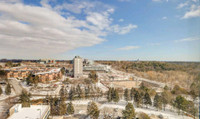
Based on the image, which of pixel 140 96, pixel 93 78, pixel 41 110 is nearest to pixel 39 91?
pixel 41 110

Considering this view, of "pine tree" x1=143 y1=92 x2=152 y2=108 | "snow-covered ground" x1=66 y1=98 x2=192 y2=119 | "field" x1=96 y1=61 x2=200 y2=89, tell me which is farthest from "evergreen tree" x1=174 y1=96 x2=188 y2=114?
"pine tree" x1=143 y1=92 x2=152 y2=108

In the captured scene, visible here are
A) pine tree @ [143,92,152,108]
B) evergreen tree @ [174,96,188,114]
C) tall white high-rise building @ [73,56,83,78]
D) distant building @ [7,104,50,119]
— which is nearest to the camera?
distant building @ [7,104,50,119]

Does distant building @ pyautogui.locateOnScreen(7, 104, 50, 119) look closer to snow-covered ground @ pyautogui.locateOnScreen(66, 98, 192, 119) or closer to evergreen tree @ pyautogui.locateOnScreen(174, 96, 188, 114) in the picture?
snow-covered ground @ pyautogui.locateOnScreen(66, 98, 192, 119)

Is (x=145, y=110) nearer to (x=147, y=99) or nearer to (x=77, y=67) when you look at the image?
(x=147, y=99)

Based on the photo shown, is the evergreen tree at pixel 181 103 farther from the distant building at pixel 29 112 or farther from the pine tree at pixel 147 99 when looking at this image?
the distant building at pixel 29 112

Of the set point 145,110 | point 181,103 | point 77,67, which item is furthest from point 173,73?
point 77,67

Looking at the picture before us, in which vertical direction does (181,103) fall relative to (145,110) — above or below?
above

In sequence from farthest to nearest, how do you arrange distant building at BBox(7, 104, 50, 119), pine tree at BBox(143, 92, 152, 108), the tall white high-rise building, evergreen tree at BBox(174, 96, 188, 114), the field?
the tall white high-rise building < pine tree at BBox(143, 92, 152, 108) < evergreen tree at BBox(174, 96, 188, 114) < distant building at BBox(7, 104, 50, 119) < the field

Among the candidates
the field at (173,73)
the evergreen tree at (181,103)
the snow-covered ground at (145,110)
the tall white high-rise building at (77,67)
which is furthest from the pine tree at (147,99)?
the tall white high-rise building at (77,67)

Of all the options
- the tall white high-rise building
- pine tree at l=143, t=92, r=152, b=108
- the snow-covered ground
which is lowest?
the snow-covered ground

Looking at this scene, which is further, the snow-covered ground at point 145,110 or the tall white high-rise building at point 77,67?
the tall white high-rise building at point 77,67

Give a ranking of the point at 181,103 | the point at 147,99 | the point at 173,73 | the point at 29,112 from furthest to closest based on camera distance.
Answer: the point at 173,73 → the point at 147,99 → the point at 181,103 → the point at 29,112

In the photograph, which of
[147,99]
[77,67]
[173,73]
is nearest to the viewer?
[147,99]
